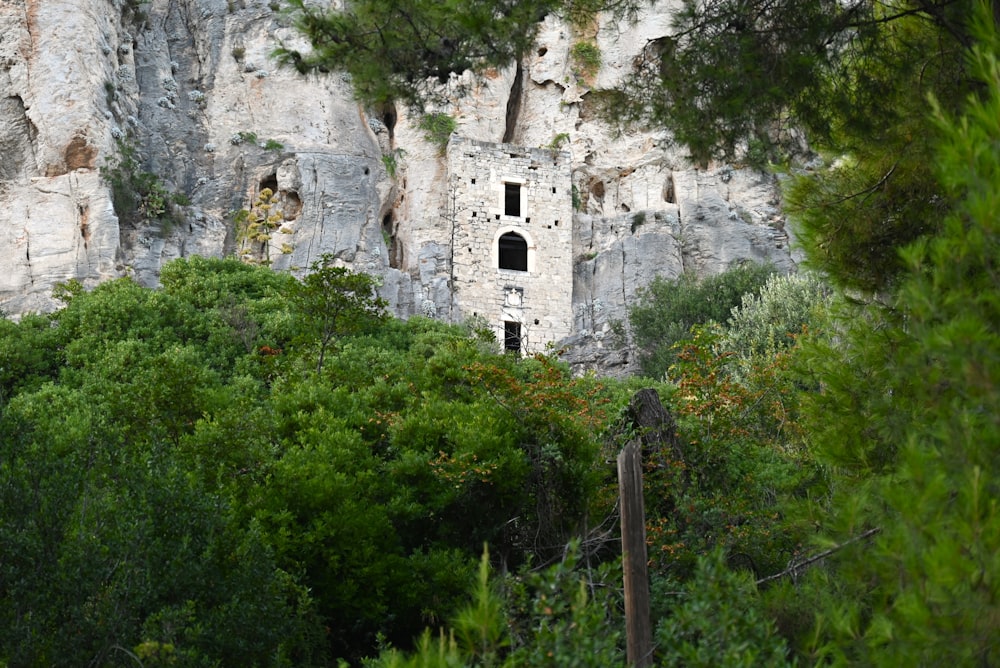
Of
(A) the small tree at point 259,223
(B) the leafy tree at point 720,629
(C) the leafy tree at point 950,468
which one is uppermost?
(A) the small tree at point 259,223

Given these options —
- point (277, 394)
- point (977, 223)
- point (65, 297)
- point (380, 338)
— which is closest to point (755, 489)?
point (277, 394)

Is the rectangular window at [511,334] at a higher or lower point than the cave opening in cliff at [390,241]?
lower

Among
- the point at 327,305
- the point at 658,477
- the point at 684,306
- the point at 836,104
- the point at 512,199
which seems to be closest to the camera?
the point at 836,104

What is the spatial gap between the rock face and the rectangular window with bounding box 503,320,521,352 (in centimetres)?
157

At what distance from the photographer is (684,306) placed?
87.7 ft

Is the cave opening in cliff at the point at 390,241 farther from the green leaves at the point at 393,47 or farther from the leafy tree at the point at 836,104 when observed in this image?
the leafy tree at the point at 836,104

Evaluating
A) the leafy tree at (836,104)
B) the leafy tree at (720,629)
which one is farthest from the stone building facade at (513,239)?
the leafy tree at (720,629)

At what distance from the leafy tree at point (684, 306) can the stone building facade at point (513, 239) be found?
289 cm

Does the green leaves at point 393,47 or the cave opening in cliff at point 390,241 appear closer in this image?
the green leaves at point 393,47

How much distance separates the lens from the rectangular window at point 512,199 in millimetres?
31405

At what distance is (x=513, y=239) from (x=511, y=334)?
3062 millimetres

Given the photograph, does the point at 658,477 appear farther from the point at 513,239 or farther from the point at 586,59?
the point at 586,59

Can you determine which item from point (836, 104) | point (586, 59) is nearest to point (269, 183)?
point (586, 59)

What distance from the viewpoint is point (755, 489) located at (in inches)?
418
